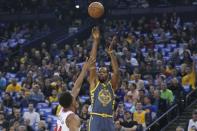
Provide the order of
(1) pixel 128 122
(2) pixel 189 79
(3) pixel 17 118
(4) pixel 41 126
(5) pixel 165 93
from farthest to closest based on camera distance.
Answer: (2) pixel 189 79, (3) pixel 17 118, (5) pixel 165 93, (4) pixel 41 126, (1) pixel 128 122

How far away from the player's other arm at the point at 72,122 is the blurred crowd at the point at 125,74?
6.58 m

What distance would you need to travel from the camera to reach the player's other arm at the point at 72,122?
8.68 metres

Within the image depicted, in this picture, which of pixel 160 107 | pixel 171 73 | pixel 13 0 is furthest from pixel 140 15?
pixel 160 107

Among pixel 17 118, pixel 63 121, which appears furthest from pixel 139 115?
pixel 63 121

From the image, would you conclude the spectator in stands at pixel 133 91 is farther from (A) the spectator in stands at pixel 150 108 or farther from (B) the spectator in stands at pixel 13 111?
(B) the spectator in stands at pixel 13 111

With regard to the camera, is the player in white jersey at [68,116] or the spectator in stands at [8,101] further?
the spectator in stands at [8,101]

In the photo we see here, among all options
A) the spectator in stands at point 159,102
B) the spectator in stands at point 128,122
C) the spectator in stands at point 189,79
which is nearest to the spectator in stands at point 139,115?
the spectator in stands at point 128,122

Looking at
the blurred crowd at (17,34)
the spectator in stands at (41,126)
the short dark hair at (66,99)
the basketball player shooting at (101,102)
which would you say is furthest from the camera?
the blurred crowd at (17,34)

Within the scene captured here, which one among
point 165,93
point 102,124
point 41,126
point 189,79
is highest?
point 102,124

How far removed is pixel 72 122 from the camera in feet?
28.7

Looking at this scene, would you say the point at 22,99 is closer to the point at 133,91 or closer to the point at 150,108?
the point at 133,91

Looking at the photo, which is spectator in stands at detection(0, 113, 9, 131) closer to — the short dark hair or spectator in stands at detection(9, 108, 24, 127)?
spectator in stands at detection(9, 108, 24, 127)

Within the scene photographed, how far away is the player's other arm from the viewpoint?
28.5 feet

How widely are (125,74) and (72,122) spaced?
10.5m
